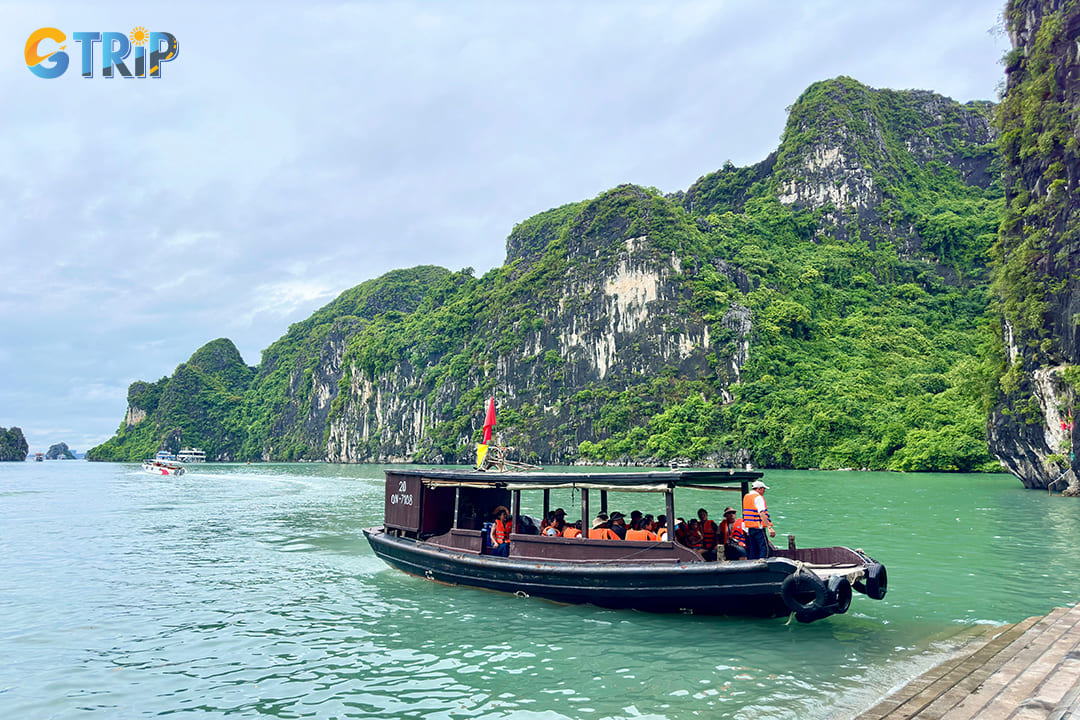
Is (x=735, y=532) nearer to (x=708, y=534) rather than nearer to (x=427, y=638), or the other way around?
(x=708, y=534)

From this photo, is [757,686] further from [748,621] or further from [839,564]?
[839,564]

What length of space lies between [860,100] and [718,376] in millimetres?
61136

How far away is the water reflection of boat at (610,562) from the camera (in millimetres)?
9352

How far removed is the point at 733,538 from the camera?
10797 mm

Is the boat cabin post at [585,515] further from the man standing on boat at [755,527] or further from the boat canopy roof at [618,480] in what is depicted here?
the man standing on boat at [755,527]

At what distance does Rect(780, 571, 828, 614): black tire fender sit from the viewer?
29.4 feet

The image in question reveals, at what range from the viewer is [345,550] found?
18625mm

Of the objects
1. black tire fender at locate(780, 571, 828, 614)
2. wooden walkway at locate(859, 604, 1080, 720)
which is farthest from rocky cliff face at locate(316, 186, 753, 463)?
wooden walkway at locate(859, 604, 1080, 720)

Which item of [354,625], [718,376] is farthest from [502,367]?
[354,625]

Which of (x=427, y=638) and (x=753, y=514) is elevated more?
(x=753, y=514)

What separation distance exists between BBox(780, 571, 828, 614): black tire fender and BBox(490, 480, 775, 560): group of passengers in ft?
3.43

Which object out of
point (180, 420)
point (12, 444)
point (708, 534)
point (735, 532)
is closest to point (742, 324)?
point (708, 534)

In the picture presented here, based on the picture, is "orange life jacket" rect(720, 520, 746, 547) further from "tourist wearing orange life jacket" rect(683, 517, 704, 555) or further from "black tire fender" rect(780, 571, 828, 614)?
"black tire fender" rect(780, 571, 828, 614)

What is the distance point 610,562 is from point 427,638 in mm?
3069
